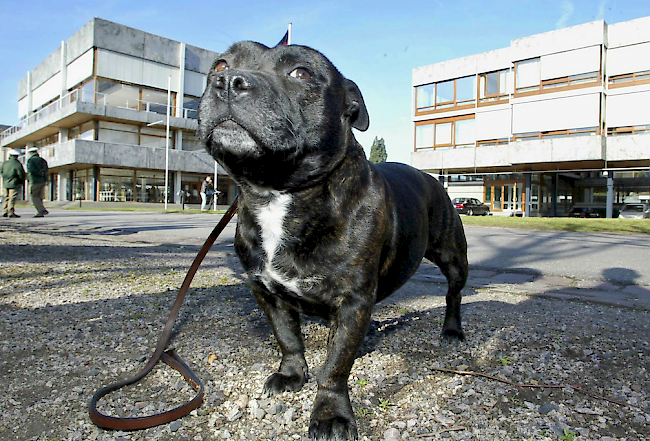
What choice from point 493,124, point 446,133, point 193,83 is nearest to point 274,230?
point 493,124

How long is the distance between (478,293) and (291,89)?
10.6 ft

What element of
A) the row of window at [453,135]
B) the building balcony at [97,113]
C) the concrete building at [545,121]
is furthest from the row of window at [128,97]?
the concrete building at [545,121]

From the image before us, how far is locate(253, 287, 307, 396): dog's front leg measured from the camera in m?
2.23

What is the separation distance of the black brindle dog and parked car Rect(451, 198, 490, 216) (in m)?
30.0

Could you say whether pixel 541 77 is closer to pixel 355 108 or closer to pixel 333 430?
pixel 355 108

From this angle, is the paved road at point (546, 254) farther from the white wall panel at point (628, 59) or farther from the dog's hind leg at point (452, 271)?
the white wall panel at point (628, 59)

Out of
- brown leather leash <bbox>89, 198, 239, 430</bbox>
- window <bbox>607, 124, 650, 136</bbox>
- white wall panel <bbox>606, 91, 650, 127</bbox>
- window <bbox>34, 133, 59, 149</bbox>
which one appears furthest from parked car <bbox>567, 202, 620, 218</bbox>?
window <bbox>34, 133, 59, 149</bbox>

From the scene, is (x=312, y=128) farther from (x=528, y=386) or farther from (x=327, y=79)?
(x=528, y=386)

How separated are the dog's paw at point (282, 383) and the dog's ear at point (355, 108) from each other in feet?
4.05

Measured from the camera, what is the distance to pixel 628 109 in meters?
26.6

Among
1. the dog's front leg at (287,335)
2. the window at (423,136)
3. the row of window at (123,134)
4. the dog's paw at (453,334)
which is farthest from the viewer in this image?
the row of window at (123,134)

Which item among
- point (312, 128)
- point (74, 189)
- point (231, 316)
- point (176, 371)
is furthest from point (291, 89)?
point (74, 189)

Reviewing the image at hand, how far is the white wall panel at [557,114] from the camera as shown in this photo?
27.3m

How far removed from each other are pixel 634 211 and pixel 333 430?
106 ft
